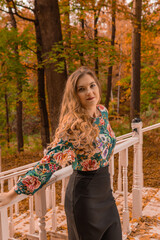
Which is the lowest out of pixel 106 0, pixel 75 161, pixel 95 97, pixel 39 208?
pixel 39 208

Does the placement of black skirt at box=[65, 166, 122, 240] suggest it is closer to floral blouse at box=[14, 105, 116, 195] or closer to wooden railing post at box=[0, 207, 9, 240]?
floral blouse at box=[14, 105, 116, 195]

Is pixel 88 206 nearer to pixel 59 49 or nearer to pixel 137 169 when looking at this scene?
pixel 137 169

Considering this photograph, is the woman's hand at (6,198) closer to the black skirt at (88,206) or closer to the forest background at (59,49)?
the black skirt at (88,206)

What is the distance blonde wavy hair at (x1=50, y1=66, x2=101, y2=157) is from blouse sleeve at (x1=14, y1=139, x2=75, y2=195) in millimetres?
52

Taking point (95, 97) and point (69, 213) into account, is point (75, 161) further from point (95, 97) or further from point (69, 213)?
point (95, 97)

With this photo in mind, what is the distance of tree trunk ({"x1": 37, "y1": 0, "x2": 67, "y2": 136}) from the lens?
630 centimetres

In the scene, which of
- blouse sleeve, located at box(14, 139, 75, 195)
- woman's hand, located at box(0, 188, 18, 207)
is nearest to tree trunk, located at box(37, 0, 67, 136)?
blouse sleeve, located at box(14, 139, 75, 195)

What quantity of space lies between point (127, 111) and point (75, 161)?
20.9 m

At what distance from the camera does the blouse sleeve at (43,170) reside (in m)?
1.55

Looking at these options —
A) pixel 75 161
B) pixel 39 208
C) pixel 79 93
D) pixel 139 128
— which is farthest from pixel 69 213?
pixel 139 128

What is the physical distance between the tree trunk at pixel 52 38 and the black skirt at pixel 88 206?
4.71m

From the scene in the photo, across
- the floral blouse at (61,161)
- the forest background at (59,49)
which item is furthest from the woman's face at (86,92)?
the forest background at (59,49)

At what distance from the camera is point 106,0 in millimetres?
8133

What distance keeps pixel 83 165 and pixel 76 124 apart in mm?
284
